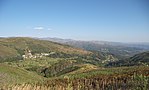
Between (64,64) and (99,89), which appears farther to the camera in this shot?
(64,64)

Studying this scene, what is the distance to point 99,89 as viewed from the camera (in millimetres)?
52719

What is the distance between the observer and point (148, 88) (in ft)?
129

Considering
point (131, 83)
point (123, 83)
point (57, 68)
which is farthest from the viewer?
point (57, 68)

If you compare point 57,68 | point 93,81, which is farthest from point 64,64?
point 93,81

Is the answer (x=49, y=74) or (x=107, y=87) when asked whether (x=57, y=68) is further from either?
(x=107, y=87)

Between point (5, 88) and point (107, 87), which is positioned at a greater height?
point (5, 88)

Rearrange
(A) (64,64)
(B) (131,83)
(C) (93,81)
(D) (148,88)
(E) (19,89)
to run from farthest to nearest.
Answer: (A) (64,64) < (C) (93,81) < (B) (131,83) < (D) (148,88) < (E) (19,89)

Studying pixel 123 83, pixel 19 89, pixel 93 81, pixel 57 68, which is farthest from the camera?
pixel 57 68

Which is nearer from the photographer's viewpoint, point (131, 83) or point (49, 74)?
point (131, 83)

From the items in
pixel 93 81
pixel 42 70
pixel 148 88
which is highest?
pixel 148 88

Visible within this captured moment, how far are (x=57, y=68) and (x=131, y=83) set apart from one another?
370 ft

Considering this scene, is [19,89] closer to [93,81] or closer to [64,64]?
[93,81]

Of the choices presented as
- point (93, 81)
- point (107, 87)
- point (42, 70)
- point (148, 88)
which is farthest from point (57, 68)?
point (148, 88)

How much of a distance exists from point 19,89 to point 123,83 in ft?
90.0
